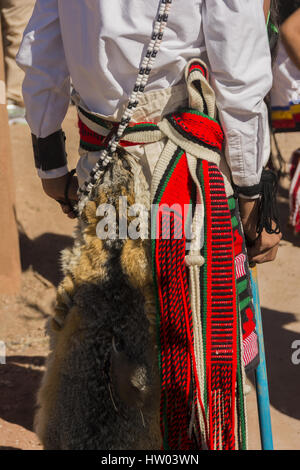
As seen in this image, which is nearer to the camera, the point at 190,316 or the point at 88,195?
the point at 190,316

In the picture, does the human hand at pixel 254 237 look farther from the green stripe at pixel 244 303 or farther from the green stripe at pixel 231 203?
the green stripe at pixel 244 303

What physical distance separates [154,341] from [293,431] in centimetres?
203

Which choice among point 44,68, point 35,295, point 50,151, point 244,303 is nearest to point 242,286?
point 244,303

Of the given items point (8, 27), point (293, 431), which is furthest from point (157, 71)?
point (8, 27)

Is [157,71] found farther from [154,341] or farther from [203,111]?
[154,341]

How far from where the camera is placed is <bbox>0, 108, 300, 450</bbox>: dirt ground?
3467 mm

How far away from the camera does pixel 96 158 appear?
1.89 m
